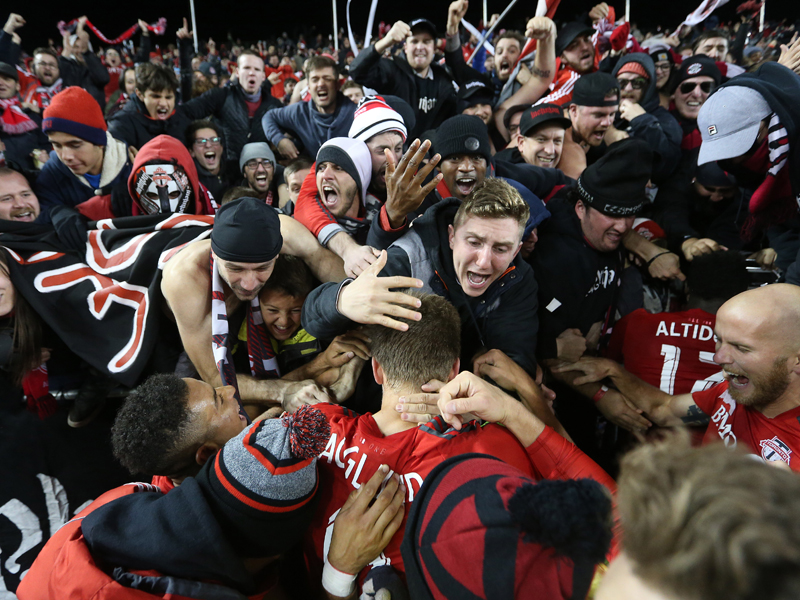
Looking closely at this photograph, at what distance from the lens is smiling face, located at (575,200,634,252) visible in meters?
2.74

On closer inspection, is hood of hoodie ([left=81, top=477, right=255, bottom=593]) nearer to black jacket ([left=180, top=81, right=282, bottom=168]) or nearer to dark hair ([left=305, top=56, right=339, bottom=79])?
dark hair ([left=305, top=56, right=339, bottom=79])

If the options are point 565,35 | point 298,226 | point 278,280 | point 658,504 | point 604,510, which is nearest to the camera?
point 658,504

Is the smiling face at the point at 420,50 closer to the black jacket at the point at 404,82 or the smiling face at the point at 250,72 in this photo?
the black jacket at the point at 404,82

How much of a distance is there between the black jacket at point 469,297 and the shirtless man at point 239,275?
0.43m

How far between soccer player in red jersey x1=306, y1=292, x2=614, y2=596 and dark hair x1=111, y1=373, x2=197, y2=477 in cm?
45

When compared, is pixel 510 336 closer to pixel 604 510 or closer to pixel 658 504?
pixel 604 510

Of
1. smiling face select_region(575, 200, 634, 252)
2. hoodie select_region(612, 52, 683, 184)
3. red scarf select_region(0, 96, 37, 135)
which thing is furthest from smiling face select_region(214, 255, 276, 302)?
red scarf select_region(0, 96, 37, 135)

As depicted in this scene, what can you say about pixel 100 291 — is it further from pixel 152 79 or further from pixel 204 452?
pixel 152 79

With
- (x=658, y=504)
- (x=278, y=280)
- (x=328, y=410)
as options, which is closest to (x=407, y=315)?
(x=328, y=410)

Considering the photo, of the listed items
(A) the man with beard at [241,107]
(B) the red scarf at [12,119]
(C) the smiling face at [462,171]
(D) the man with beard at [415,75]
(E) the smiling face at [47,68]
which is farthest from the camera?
(E) the smiling face at [47,68]

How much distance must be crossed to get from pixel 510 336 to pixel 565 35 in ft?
12.5

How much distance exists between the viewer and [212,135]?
14.1ft

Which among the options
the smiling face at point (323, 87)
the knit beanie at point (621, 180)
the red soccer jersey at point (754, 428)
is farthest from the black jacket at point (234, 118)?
the red soccer jersey at point (754, 428)

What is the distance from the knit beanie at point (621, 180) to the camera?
266cm
